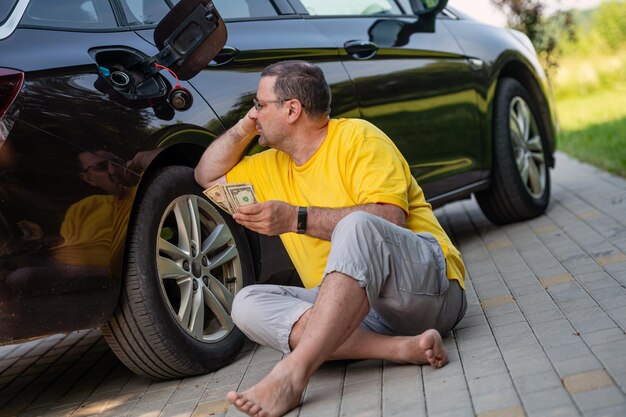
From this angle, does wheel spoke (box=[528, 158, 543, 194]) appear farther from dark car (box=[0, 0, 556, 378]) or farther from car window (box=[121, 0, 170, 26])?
car window (box=[121, 0, 170, 26])

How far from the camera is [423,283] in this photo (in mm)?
4039

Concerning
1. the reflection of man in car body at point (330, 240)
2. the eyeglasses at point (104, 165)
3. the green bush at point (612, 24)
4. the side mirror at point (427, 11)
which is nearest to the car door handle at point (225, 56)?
the reflection of man in car body at point (330, 240)

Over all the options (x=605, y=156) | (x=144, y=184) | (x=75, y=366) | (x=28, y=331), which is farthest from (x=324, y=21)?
(x=605, y=156)

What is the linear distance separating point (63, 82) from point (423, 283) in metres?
1.46

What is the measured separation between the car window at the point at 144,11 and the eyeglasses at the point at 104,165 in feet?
2.30

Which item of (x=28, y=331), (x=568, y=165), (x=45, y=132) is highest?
(x=45, y=132)

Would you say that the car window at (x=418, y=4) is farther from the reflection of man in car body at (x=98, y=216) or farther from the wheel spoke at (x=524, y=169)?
the reflection of man in car body at (x=98, y=216)

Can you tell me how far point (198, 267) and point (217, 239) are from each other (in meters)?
0.17

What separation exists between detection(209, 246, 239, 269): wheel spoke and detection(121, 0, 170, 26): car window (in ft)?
3.23

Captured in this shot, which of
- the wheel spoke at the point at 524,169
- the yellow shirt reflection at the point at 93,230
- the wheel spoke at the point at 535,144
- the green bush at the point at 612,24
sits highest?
the yellow shirt reflection at the point at 93,230

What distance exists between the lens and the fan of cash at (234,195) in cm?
407

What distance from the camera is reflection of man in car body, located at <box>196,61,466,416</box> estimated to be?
369 cm

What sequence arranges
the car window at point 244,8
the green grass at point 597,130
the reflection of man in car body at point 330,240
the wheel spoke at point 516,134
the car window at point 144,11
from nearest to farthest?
1. the reflection of man in car body at point 330,240
2. the car window at point 144,11
3. the car window at point 244,8
4. the wheel spoke at point 516,134
5. the green grass at point 597,130

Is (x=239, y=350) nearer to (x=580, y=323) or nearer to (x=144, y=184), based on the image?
(x=144, y=184)
